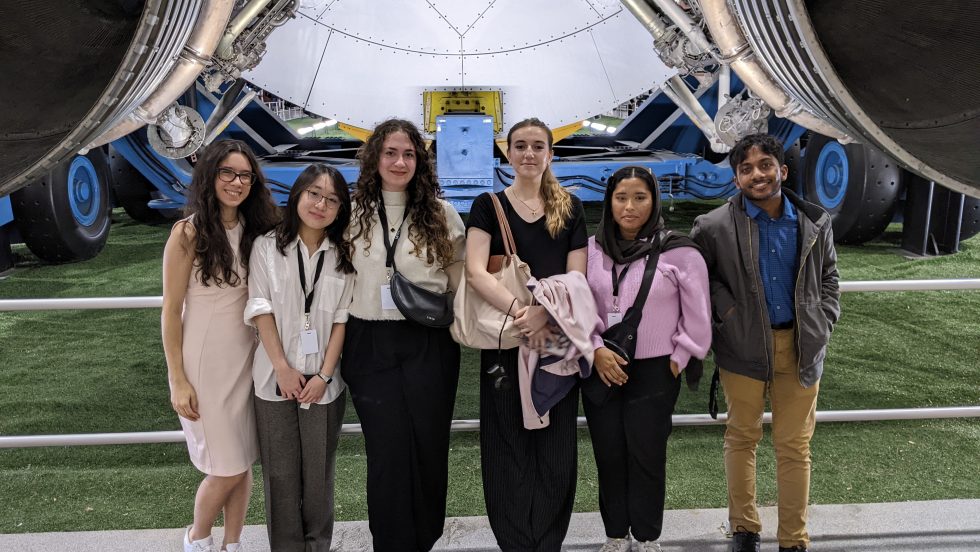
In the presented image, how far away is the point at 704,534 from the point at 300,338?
147 centimetres

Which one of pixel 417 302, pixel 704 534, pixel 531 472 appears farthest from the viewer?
pixel 704 534

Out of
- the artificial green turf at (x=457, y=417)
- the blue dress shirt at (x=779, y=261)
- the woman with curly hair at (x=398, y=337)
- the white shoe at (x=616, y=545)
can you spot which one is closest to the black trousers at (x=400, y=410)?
the woman with curly hair at (x=398, y=337)

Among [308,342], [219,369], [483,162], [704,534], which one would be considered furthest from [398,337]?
[483,162]

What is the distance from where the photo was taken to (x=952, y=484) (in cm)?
295

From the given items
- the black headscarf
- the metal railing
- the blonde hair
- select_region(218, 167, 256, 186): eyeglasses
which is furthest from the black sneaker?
select_region(218, 167, 256, 186): eyeglasses

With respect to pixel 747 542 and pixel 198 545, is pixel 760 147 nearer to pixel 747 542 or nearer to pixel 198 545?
pixel 747 542

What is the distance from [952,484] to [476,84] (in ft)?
11.2

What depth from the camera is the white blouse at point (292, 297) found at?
2.05 m

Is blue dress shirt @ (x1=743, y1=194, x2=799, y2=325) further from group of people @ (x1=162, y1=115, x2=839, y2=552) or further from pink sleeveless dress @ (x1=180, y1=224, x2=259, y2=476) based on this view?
pink sleeveless dress @ (x1=180, y1=224, x2=259, y2=476)

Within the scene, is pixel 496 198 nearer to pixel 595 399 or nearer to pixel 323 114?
pixel 595 399

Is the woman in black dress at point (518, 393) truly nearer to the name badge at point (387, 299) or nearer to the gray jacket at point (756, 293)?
the name badge at point (387, 299)

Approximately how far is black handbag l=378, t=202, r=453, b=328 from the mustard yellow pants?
906 mm

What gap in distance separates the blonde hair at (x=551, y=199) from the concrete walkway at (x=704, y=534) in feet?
3.47

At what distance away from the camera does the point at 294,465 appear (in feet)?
7.02
